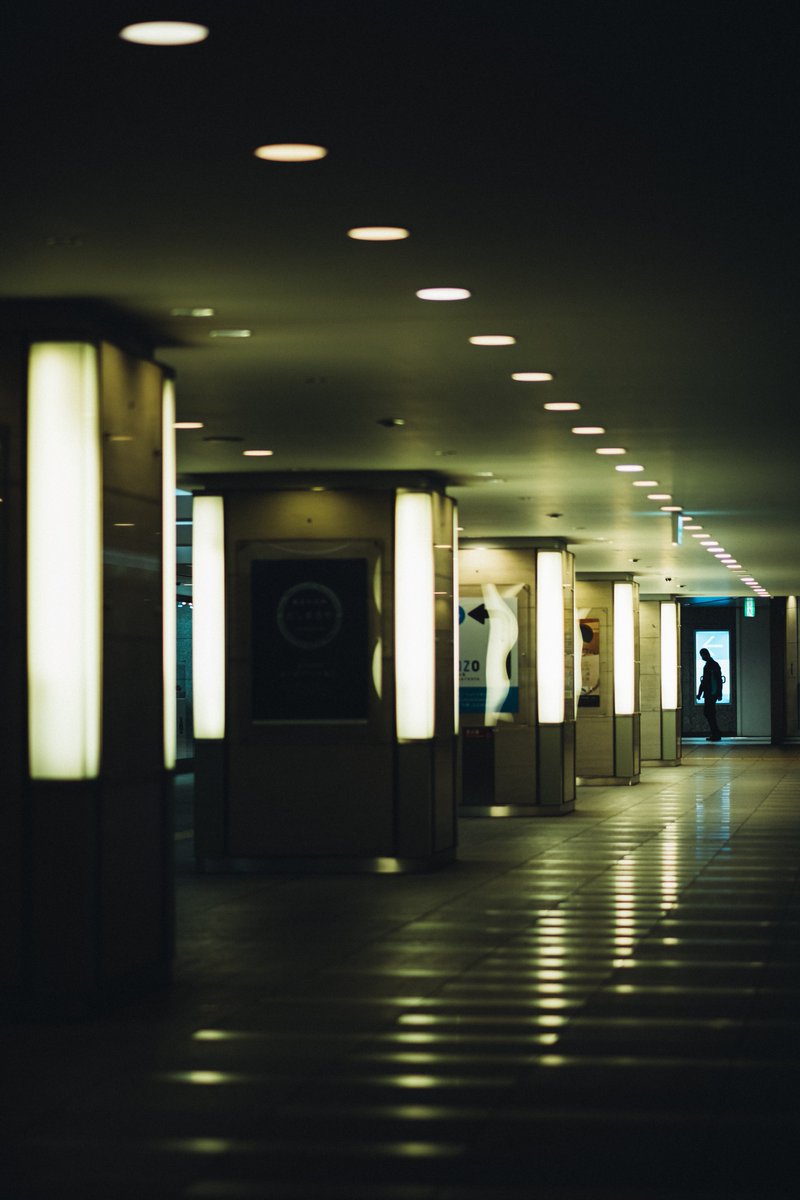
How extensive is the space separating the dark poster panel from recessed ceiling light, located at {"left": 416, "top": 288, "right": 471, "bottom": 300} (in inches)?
293

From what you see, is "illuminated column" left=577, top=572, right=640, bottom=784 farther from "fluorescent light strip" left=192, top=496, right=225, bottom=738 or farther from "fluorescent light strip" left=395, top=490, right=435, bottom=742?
"fluorescent light strip" left=192, top=496, right=225, bottom=738

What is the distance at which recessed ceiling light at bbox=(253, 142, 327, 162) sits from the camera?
20.1ft

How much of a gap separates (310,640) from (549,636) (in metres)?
7.19

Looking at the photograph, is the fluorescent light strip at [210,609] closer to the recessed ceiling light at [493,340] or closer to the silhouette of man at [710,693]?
the recessed ceiling light at [493,340]

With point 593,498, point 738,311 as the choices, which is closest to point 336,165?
point 738,311

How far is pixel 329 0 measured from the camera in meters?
4.85

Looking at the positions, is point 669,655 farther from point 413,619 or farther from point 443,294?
point 443,294

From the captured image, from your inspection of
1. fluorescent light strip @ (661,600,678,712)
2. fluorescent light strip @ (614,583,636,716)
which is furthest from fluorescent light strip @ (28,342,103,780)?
fluorescent light strip @ (661,600,678,712)

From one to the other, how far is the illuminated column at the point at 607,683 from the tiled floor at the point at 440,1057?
14559mm

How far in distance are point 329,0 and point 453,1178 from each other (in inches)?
148

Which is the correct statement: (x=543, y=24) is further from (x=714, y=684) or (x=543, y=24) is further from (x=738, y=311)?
(x=714, y=684)

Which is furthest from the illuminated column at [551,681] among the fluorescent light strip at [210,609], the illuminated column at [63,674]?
the illuminated column at [63,674]

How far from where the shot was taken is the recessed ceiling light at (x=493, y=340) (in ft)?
31.4

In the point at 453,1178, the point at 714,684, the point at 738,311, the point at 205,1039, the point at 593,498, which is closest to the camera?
the point at 453,1178
